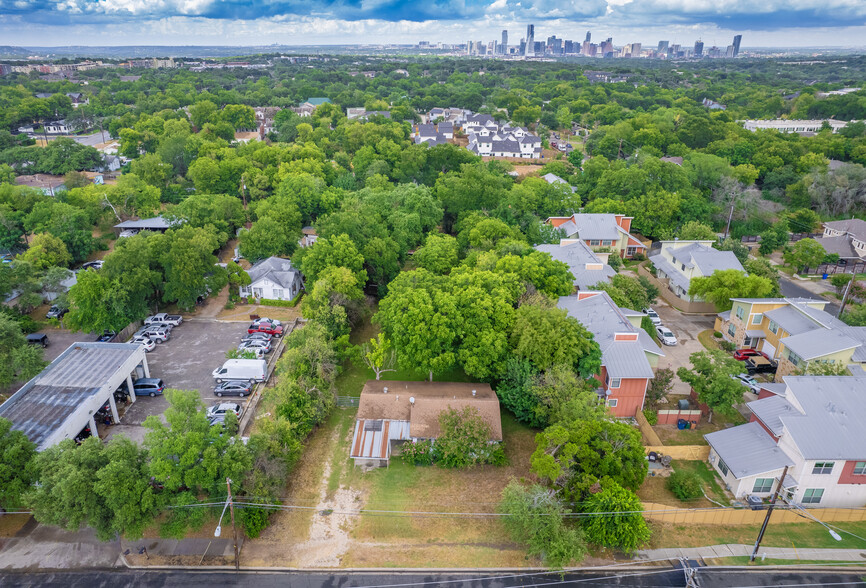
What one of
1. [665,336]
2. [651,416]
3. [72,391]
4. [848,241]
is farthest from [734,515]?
[848,241]

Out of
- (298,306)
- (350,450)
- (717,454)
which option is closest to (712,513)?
(717,454)

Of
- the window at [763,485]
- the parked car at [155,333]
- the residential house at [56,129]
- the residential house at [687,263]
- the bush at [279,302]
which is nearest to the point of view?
the window at [763,485]

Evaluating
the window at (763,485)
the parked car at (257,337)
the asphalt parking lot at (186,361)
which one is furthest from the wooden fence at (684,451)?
the parked car at (257,337)

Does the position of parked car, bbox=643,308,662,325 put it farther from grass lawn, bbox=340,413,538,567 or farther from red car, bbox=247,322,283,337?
red car, bbox=247,322,283,337

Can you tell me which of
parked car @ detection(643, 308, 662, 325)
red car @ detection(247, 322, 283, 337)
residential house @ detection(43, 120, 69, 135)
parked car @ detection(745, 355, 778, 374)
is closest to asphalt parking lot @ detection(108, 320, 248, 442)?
Result: red car @ detection(247, 322, 283, 337)

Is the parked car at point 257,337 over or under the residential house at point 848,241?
under

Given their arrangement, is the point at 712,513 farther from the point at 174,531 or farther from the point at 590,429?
the point at 174,531

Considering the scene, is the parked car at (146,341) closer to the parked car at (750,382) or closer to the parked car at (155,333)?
the parked car at (155,333)
